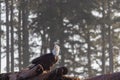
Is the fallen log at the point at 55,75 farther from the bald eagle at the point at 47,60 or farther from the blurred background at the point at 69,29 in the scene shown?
the blurred background at the point at 69,29

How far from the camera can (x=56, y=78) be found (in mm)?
3580

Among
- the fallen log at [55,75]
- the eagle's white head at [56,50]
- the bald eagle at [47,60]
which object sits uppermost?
the eagle's white head at [56,50]

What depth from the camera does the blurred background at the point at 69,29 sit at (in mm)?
42750

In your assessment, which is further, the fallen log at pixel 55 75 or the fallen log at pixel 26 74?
the fallen log at pixel 26 74

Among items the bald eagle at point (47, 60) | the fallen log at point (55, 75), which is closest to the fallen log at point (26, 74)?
the fallen log at point (55, 75)

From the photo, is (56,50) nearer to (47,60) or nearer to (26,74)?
(47,60)

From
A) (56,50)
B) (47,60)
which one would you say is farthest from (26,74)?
→ (56,50)

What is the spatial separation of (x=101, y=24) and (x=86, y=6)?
9.36 feet

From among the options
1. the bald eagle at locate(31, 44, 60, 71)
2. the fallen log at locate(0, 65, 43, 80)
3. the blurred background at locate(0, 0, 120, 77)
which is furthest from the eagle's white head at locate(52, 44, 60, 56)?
the blurred background at locate(0, 0, 120, 77)

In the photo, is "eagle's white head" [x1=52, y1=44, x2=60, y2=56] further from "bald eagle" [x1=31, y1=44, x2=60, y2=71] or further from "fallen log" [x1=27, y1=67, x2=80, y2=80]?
"fallen log" [x1=27, y1=67, x2=80, y2=80]

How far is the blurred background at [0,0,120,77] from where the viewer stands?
42750 millimetres

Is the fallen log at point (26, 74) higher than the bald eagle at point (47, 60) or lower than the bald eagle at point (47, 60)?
lower

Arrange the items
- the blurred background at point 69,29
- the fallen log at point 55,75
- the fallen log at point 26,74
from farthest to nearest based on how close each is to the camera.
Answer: the blurred background at point 69,29 → the fallen log at point 26,74 → the fallen log at point 55,75

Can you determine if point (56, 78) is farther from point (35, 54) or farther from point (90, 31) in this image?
point (35, 54)
